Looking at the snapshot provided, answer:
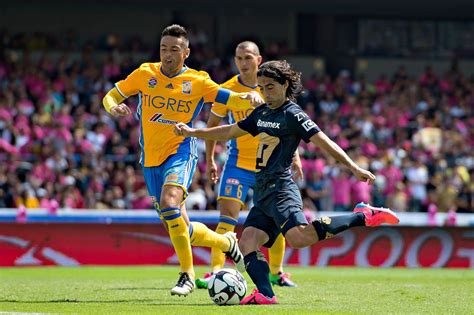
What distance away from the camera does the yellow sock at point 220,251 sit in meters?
12.2

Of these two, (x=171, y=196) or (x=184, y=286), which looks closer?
(x=184, y=286)

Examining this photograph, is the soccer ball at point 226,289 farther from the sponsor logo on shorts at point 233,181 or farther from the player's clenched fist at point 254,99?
the sponsor logo on shorts at point 233,181

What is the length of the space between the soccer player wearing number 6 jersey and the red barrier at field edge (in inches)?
361

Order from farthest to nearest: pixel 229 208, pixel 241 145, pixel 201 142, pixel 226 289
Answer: pixel 201 142
pixel 241 145
pixel 229 208
pixel 226 289

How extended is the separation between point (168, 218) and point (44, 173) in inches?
434

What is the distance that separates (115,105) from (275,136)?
1969mm

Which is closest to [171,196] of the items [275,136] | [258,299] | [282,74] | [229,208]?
[275,136]

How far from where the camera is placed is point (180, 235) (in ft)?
34.4

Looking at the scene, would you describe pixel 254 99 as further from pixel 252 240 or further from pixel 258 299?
pixel 258 299

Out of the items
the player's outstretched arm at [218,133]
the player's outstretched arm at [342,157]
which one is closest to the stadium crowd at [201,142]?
the player's outstretched arm at [218,133]

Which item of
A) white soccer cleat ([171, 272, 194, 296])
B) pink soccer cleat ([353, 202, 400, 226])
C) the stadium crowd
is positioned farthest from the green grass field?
the stadium crowd

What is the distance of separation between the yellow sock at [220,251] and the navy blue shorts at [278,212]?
2556mm

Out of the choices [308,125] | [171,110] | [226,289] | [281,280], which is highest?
[171,110]

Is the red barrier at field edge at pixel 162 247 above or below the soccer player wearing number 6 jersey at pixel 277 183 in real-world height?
below
